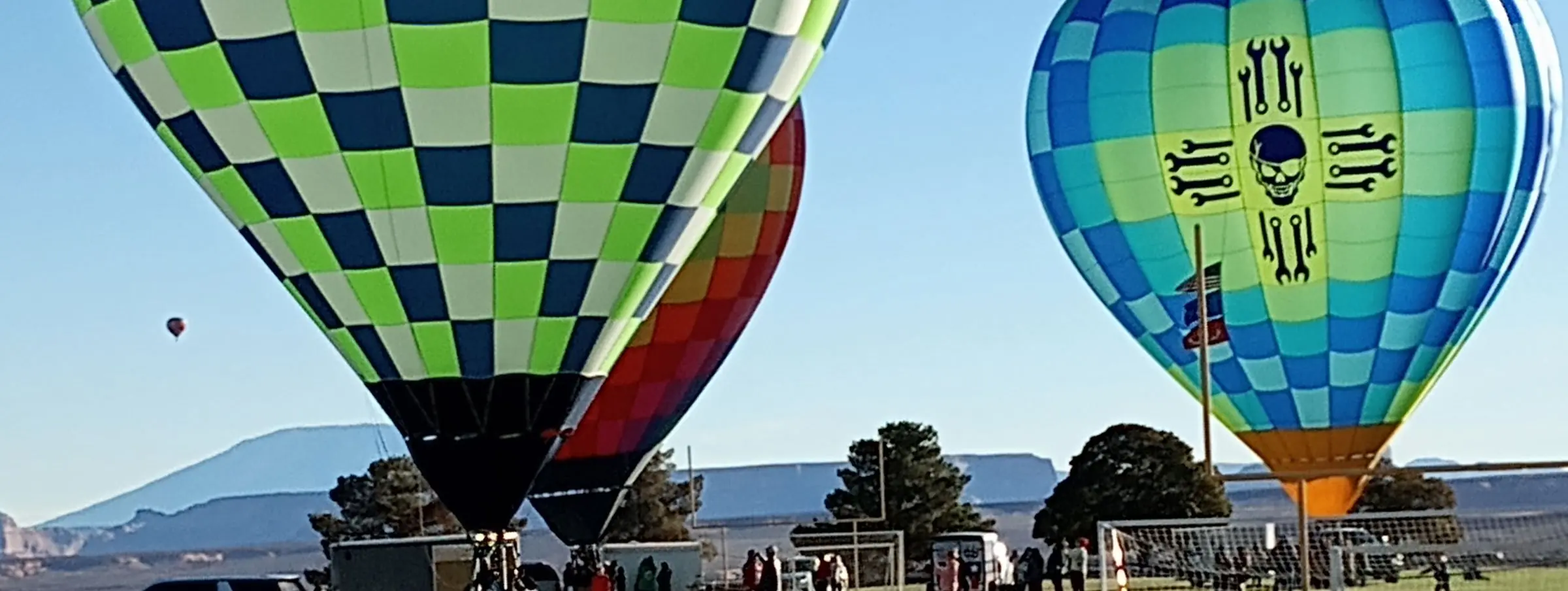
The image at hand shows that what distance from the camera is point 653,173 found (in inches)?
612

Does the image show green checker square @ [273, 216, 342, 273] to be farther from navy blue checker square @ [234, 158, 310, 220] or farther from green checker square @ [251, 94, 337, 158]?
green checker square @ [251, 94, 337, 158]

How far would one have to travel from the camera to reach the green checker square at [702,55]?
15250 millimetres

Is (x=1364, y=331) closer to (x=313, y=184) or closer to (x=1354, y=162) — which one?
(x=1354, y=162)

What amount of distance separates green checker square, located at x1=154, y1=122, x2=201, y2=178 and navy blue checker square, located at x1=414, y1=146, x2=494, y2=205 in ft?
5.30

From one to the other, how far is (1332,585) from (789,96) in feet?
18.3

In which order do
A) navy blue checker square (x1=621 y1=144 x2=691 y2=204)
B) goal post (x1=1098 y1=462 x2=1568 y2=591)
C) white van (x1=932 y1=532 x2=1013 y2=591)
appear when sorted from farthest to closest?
white van (x1=932 y1=532 x2=1013 y2=591) < goal post (x1=1098 y1=462 x2=1568 y2=591) < navy blue checker square (x1=621 y1=144 x2=691 y2=204)

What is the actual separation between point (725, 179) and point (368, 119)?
2504 mm

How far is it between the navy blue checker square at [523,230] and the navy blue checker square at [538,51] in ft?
2.48

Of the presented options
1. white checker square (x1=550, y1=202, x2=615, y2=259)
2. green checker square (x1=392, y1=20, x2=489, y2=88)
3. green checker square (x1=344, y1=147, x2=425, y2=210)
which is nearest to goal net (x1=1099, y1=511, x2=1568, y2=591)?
white checker square (x1=550, y1=202, x2=615, y2=259)

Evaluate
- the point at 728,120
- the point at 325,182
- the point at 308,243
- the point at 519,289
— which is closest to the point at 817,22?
the point at 728,120

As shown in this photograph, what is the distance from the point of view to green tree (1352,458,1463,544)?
19969 mm

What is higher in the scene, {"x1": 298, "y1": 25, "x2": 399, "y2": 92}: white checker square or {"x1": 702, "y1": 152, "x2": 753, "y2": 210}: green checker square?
{"x1": 298, "y1": 25, "x2": 399, "y2": 92}: white checker square

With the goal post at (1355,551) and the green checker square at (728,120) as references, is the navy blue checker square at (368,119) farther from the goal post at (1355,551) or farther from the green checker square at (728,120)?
the goal post at (1355,551)

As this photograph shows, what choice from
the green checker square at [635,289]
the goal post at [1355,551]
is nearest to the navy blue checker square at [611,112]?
the green checker square at [635,289]
